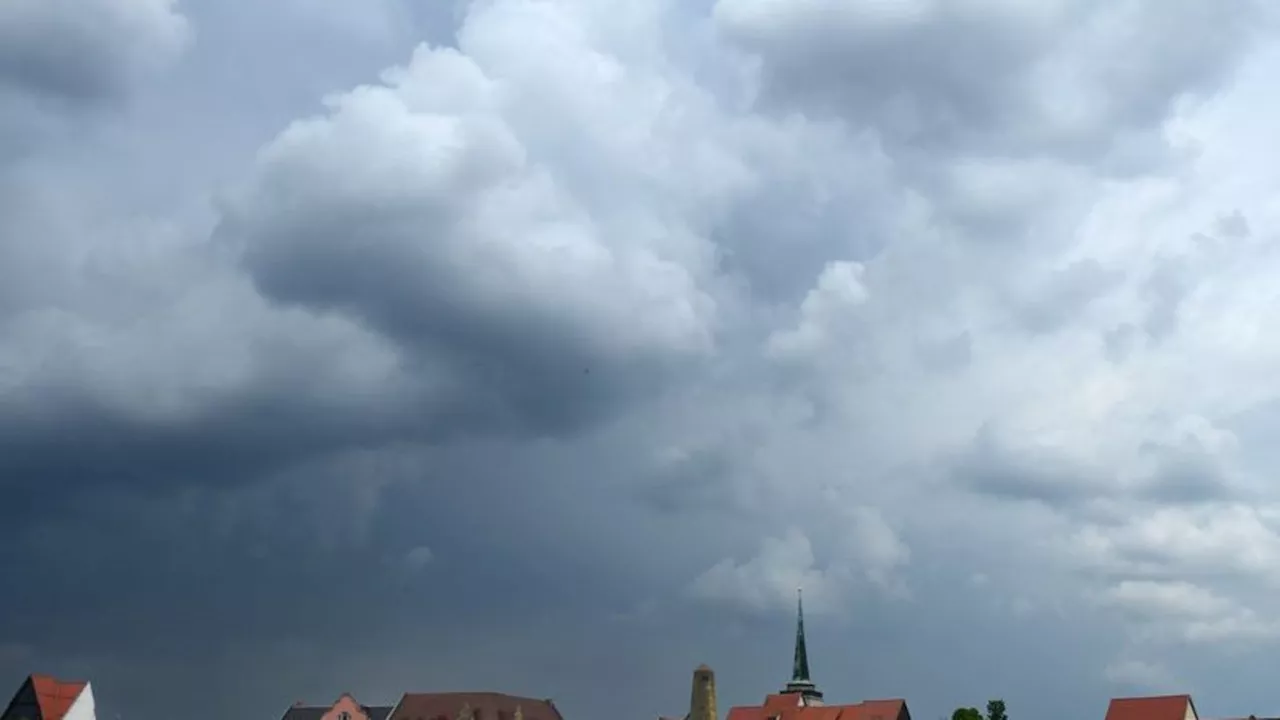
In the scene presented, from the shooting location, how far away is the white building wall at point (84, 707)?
5423 inches

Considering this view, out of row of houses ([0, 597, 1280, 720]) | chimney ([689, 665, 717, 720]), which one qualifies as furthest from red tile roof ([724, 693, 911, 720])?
chimney ([689, 665, 717, 720])

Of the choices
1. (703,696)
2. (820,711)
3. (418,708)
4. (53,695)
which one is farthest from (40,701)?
(703,696)

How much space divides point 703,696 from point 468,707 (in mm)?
126768

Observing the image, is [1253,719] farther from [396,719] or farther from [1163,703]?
[396,719]

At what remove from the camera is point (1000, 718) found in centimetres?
13362

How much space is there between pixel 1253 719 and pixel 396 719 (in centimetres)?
9563

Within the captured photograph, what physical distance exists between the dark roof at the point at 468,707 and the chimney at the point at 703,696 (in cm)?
12597

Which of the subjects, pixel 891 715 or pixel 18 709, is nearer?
pixel 18 709

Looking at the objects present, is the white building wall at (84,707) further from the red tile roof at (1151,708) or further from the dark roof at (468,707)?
the red tile roof at (1151,708)

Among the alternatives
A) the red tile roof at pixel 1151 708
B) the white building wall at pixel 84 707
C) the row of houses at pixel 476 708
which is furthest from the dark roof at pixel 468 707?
the red tile roof at pixel 1151 708

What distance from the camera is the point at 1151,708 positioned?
135750mm

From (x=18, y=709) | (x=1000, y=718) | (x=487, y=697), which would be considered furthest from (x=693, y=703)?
(x=487, y=697)

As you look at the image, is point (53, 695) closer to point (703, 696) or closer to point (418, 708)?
point (418, 708)

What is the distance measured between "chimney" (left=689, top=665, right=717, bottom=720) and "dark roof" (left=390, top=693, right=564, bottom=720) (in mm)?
125967
